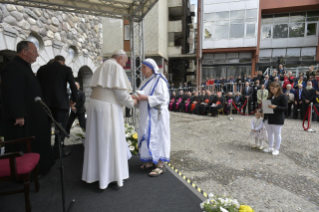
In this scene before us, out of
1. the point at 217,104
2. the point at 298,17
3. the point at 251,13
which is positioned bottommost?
the point at 217,104

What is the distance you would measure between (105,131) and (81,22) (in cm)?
706

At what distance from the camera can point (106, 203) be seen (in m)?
2.60

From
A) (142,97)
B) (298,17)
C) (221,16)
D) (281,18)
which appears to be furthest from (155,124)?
(298,17)

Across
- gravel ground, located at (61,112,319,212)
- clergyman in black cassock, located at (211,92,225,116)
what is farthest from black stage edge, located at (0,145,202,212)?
clergyman in black cassock, located at (211,92,225,116)

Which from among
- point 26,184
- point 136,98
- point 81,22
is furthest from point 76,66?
point 26,184

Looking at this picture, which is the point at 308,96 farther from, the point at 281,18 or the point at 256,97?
the point at 281,18

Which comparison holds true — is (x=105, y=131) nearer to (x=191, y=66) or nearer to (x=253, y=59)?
(x=253, y=59)

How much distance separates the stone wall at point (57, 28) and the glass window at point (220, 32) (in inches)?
543

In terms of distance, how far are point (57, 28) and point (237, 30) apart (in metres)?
17.2

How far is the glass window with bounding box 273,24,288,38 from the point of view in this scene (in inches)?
776

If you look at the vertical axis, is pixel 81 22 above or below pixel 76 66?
above

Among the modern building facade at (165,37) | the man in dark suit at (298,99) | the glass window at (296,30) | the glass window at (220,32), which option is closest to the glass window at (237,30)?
the glass window at (220,32)

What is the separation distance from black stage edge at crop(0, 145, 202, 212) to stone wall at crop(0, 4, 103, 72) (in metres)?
4.12

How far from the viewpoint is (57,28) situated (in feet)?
22.5
